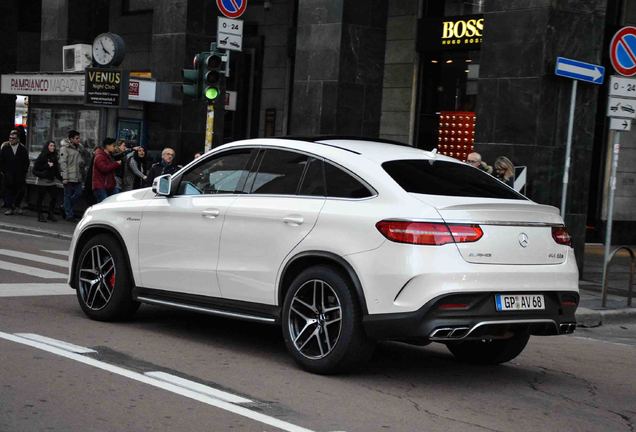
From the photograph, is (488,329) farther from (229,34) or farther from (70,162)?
(70,162)

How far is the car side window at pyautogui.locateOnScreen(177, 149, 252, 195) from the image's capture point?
8383 mm

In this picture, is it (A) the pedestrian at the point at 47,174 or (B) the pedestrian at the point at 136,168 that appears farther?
(A) the pedestrian at the point at 47,174

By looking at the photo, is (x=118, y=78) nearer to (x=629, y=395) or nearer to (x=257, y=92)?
(x=257, y=92)

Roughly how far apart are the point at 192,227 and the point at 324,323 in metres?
1.70

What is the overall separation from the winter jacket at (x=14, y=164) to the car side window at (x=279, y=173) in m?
15.7

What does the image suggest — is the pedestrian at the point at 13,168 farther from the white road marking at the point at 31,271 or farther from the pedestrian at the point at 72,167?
the white road marking at the point at 31,271

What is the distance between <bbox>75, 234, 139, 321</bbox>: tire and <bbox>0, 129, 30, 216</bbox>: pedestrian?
1406cm

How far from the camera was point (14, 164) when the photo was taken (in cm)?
2262

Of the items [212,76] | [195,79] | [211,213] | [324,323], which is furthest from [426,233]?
[195,79]

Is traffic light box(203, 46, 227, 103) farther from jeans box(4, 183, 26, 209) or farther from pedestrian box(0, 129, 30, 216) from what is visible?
jeans box(4, 183, 26, 209)

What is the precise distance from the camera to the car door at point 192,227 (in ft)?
27.0

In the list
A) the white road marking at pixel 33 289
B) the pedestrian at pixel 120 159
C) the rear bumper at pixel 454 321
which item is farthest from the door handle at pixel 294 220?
the pedestrian at pixel 120 159

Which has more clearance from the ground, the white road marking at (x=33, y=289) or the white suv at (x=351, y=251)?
the white suv at (x=351, y=251)

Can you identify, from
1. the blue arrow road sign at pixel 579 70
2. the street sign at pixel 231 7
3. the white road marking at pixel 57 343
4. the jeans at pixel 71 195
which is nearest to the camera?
the white road marking at pixel 57 343
